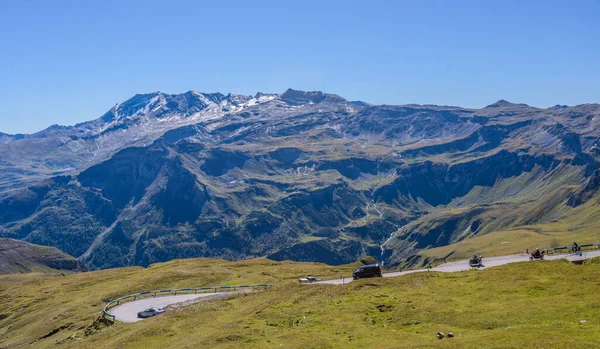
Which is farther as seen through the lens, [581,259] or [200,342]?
[581,259]

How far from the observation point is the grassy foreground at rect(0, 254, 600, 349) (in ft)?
153

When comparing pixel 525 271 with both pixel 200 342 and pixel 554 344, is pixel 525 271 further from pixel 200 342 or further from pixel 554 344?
pixel 200 342

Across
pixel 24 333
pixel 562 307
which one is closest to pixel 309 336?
pixel 562 307

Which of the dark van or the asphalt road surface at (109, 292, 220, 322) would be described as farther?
the dark van

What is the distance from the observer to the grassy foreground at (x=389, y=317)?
4650 centimetres

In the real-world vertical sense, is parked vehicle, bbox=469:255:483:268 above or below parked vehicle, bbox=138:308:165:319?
above

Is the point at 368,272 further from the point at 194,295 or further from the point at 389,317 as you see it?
the point at 194,295

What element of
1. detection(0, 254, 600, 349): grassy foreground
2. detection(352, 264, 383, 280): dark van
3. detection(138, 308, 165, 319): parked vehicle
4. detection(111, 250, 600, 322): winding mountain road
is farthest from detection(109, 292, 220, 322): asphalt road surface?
detection(352, 264, 383, 280): dark van

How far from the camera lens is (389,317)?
57.3 meters

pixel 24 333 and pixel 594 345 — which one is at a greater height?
pixel 594 345

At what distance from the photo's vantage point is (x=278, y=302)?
70250 mm

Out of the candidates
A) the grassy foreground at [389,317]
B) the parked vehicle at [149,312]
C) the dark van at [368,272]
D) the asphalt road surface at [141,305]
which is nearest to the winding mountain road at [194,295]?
the asphalt road surface at [141,305]

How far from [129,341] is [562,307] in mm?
45712

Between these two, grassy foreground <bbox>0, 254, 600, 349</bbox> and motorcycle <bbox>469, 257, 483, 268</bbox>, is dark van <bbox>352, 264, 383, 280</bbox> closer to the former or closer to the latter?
grassy foreground <bbox>0, 254, 600, 349</bbox>
